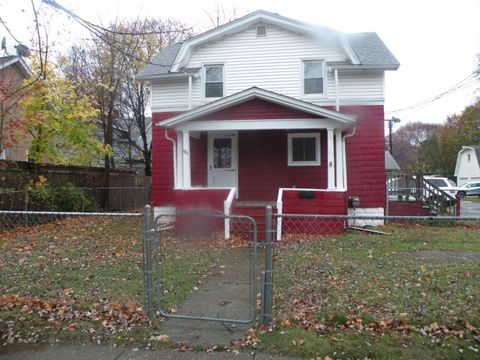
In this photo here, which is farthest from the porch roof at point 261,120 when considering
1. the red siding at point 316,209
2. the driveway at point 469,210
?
the driveway at point 469,210

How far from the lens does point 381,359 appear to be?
3754 millimetres

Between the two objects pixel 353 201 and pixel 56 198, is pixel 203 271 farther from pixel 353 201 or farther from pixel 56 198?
pixel 56 198

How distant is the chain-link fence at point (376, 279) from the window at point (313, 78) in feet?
16.0

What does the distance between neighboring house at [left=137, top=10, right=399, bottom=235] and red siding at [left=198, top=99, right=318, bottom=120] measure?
4.27 feet

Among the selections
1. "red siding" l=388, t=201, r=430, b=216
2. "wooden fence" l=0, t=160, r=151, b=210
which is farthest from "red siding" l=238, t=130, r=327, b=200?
"wooden fence" l=0, t=160, r=151, b=210

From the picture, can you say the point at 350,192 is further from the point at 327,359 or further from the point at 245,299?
the point at 327,359

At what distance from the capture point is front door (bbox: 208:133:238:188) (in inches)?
564

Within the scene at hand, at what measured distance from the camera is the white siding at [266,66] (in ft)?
44.6

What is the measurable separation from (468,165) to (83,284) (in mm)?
56072

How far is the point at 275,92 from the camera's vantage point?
1311cm

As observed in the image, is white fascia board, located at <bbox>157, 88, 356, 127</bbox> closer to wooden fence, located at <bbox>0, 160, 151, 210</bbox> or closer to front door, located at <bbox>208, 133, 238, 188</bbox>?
front door, located at <bbox>208, 133, 238, 188</bbox>

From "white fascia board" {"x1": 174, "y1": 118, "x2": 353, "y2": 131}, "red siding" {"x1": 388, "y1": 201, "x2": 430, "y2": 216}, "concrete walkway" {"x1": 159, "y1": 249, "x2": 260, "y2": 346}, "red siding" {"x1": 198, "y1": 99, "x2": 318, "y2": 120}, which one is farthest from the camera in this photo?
"red siding" {"x1": 388, "y1": 201, "x2": 430, "y2": 216}

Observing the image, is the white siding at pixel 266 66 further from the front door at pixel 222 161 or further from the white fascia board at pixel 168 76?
the front door at pixel 222 161

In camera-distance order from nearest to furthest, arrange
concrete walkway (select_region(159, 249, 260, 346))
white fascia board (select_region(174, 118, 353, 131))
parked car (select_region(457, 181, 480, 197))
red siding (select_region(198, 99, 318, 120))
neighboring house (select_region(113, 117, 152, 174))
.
→ concrete walkway (select_region(159, 249, 260, 346)), white fascia board (select_region(174, 118, 353, 131)), red siding (select_region(198, 99, 318, 120)), neighboring house (select_region(113, 117, 152, 174)), parked car (select_region(457, 181, 480, 197))
